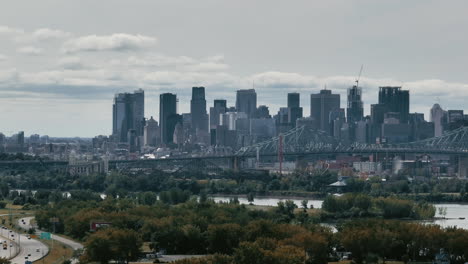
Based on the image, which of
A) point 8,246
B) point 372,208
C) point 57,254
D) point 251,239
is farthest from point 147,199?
point 251,239

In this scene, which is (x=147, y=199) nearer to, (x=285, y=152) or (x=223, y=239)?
(x=223, y=239)

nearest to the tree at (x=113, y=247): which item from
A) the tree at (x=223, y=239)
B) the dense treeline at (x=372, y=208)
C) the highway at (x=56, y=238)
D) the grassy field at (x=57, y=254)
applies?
the highway at (x=56, y=238)

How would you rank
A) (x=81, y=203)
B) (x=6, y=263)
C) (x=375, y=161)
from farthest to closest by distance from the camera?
(x=375, y=161), (x=81, y=203), (x=6, y=263)

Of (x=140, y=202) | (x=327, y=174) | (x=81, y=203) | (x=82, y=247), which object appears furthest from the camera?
(x=327, y=174)

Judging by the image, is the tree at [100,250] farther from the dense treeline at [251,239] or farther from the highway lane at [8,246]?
the highway lane at [8,246]

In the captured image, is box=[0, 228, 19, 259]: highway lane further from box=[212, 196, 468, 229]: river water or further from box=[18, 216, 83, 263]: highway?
box=[212, 196, 468, 229]: river water

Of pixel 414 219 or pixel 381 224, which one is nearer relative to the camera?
pixel 381 224

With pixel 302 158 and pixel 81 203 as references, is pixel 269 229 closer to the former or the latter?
pixel 81 203

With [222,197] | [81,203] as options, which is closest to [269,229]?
[81,203]
